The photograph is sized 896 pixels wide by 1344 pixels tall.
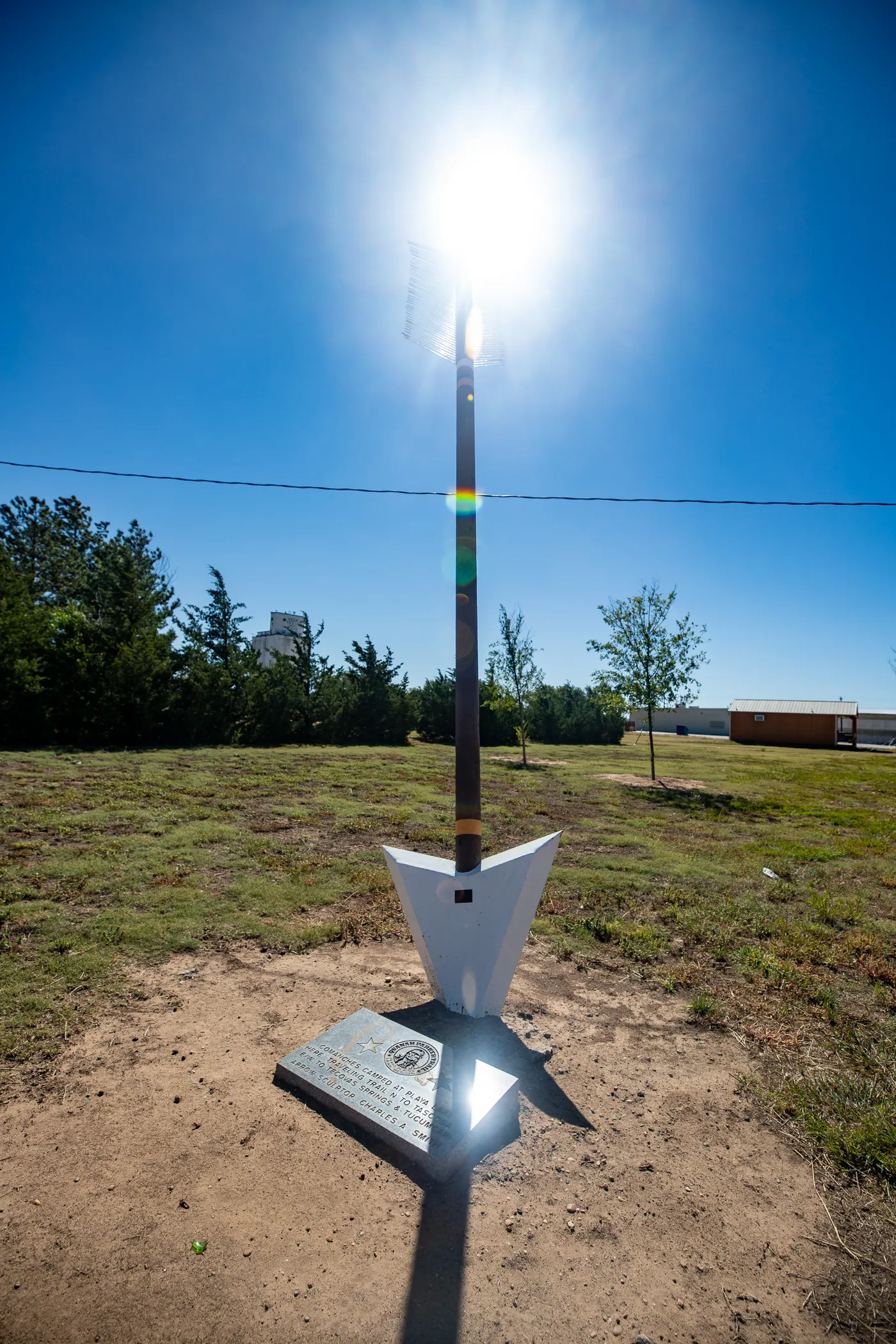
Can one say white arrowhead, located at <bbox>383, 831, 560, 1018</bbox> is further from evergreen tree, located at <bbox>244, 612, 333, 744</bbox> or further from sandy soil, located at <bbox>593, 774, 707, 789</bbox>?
evergreen tree, located at <bbox>244, 612, 333, 744</bbox>

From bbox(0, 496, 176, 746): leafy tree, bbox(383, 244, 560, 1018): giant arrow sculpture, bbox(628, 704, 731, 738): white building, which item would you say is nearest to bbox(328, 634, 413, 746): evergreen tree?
bbox(0, 496, 176, 746): leafy tree

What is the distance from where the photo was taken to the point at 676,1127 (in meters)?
2.62

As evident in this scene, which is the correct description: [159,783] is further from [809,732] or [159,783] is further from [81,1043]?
[809,732]

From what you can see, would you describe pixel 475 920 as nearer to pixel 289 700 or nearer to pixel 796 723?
pixel 289 700

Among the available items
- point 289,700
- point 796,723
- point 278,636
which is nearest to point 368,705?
point 289,700

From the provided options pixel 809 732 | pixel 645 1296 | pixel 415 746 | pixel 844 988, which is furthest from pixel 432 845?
pixel 809 732

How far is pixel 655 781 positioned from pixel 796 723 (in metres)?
20.8

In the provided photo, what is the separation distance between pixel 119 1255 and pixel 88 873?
14.7ft

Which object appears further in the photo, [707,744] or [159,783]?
[707,744]

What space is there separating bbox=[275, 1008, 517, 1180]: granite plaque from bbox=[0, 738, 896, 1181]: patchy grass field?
4.54 feet

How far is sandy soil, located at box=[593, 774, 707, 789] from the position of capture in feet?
47.4

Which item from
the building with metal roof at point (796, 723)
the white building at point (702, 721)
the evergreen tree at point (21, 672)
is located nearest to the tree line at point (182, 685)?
the evergreen tree at point (21, 672)

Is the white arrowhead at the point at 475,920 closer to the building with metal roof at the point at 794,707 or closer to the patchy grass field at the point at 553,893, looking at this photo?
the patchy grass field at the point at 553,893

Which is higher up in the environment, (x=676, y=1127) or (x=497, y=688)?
(x=497, y=688)
